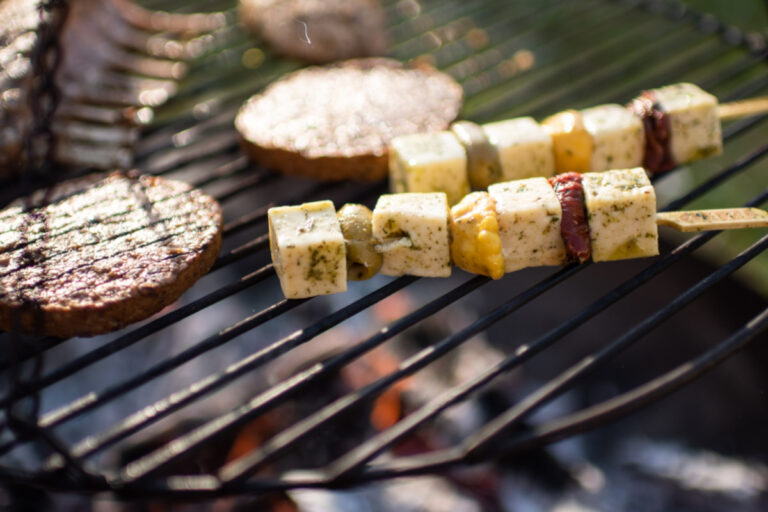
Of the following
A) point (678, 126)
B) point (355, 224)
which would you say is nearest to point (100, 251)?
point (355, 224)

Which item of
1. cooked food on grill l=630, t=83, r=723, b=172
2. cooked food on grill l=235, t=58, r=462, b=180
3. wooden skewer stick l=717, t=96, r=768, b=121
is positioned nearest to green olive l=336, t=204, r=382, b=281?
cooked food on grill l=235, t=58, r=462, b=180

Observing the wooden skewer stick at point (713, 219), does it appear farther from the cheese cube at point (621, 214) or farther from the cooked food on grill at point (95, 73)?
the cooked food on grill at point (95, 73)

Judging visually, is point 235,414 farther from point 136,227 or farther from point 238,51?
point 238,51

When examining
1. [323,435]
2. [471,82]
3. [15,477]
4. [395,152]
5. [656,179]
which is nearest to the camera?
[15,477]

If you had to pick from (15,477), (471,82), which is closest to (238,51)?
(471,82)

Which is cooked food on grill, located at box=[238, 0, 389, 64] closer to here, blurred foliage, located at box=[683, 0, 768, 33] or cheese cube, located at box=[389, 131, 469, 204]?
cheese cube, located at box=[389, 131, 469, 204]

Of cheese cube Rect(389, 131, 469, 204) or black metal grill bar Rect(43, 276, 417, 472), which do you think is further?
cheese cube Rect(389, 131, 469, 204)
